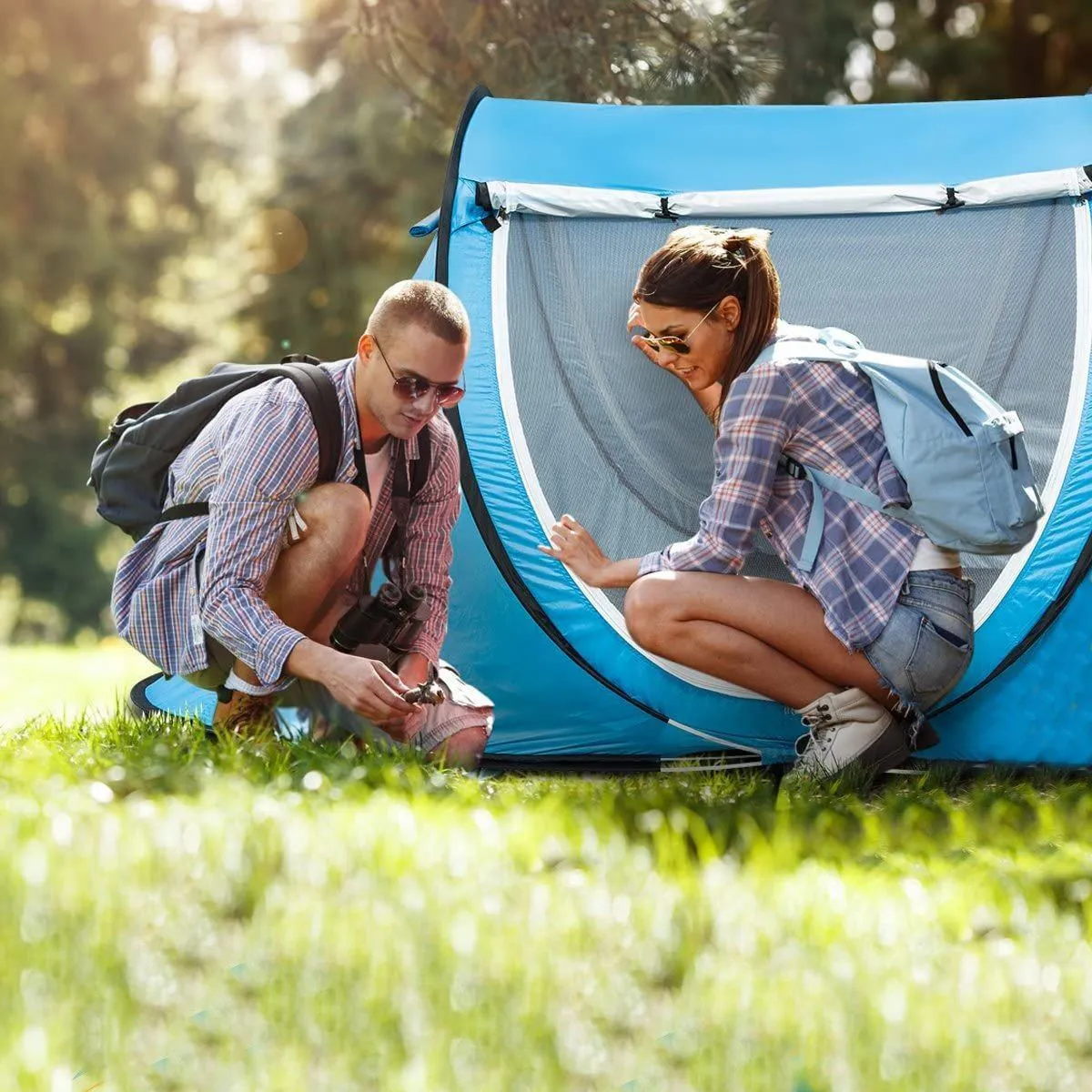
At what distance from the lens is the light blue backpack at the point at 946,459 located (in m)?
2.74

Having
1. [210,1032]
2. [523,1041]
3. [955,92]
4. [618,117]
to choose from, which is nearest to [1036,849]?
[523,1041]

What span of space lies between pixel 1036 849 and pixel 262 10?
10.6 meters

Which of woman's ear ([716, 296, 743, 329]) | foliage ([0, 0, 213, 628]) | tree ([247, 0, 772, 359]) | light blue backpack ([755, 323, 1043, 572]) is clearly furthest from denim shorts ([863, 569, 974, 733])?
foliage ([0, 0, 213, 628])

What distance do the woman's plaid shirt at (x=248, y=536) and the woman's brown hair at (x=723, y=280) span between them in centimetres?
58

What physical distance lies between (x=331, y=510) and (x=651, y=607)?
2.16 feet

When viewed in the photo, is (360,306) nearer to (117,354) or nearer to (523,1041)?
(117,354)

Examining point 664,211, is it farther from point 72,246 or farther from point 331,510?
point 72,246

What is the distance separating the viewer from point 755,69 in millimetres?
6074

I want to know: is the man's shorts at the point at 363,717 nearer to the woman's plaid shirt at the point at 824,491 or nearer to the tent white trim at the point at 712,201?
the woman's plaid shirt at the point at 824,491

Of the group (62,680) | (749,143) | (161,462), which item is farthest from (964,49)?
(161,462)

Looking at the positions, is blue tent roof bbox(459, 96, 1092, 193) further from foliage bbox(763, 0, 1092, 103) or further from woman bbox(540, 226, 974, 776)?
foliage bbox(763, 0, 1092, 103)

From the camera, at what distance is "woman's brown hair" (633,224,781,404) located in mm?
2836

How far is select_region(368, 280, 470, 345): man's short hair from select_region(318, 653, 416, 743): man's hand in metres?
0.66

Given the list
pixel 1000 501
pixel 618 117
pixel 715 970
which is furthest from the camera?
pixel 618 117
